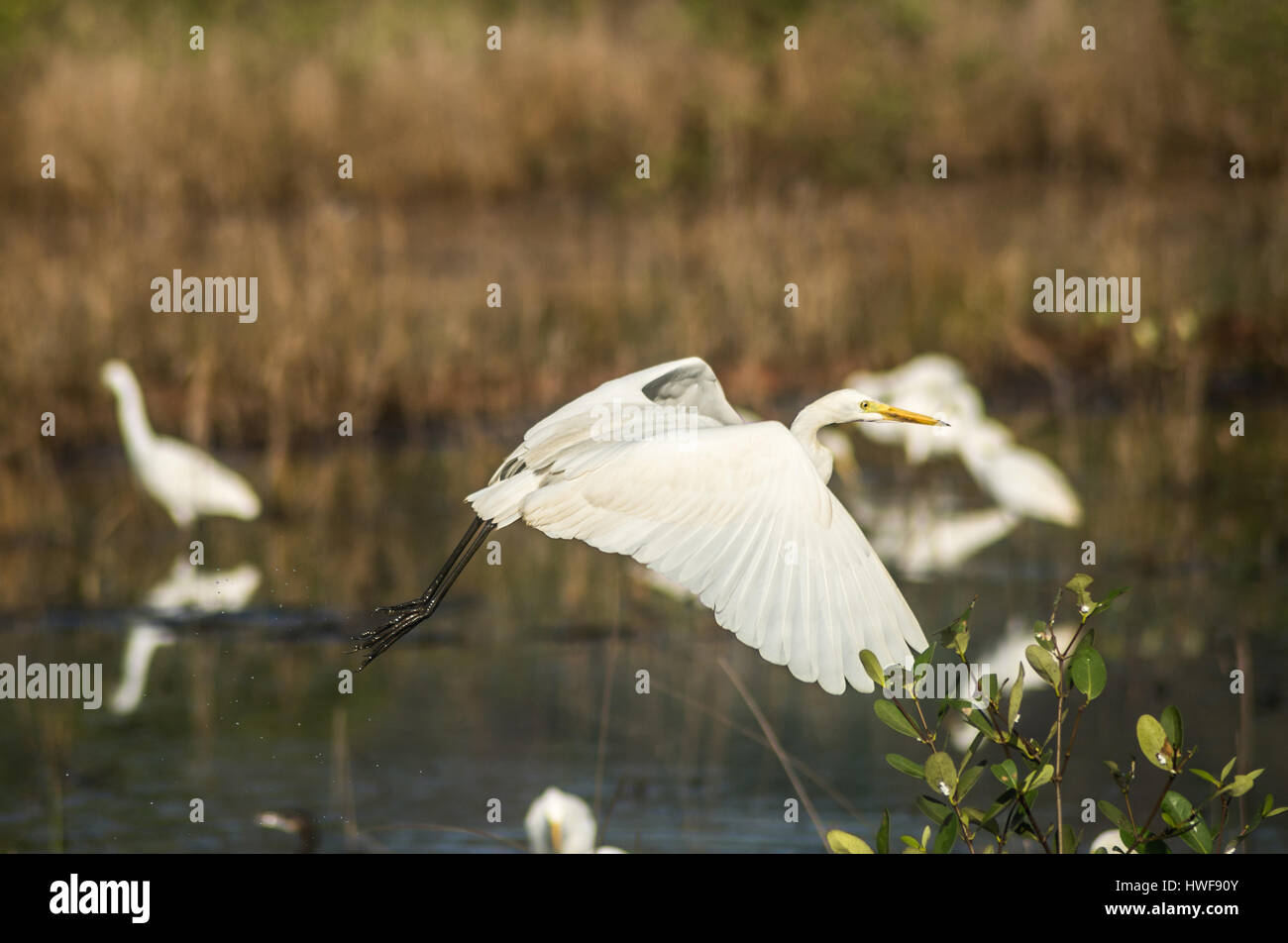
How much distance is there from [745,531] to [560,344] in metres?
6.22

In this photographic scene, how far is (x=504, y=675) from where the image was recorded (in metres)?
6.57

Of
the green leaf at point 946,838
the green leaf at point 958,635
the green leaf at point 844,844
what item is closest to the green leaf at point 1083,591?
the green leaf at point 958,635

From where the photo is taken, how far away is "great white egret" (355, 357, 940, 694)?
350 centimetres

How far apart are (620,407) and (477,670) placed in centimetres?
235

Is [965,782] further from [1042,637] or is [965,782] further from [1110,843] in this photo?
[1110,843]

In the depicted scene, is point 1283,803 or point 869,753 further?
point 869,753

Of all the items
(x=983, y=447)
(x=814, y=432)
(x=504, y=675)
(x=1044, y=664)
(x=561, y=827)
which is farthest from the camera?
(x=983, y=447)

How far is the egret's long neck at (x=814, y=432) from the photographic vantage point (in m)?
4.68

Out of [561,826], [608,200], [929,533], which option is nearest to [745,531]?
[561,826]

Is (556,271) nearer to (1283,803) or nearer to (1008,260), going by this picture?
(1008,260)

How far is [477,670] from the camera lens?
6.64 meters

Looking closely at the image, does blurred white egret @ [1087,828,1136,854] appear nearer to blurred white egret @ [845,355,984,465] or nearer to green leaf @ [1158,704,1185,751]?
green leaf @ [1158,704,1185,751]

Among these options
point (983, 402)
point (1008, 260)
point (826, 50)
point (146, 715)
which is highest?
point (826, 50)

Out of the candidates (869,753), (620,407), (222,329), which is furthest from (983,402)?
(620,407)
